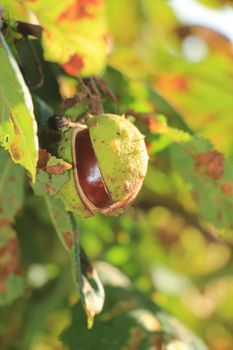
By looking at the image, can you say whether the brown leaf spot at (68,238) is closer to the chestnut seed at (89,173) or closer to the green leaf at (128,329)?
the chestnut seed at (89,173)

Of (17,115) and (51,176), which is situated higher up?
(17,115)

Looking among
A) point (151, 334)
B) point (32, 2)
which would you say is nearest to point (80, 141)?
point (32, 2)

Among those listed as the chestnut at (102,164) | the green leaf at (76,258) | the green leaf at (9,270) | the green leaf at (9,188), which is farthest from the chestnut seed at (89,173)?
the green leaf at (9,270)

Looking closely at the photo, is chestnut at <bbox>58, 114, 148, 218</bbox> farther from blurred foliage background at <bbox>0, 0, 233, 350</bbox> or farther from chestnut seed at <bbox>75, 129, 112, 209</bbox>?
blurred foliage background at <bbox>0, 0, 233, 350</bbox>

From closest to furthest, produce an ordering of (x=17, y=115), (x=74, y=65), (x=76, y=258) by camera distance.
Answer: (x=17, y=115)
(x=76, y=258)
(x=74, y=65)

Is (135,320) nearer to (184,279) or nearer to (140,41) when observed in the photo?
(184,279)

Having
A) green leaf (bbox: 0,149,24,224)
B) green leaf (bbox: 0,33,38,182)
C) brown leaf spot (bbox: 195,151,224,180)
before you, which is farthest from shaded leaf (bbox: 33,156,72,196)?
brown leaf spot (bbox: 195,151,224,180)

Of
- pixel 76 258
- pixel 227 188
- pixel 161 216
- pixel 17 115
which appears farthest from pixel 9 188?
pixel 161 216

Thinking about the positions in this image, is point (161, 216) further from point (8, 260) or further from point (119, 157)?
point (119, 157)
